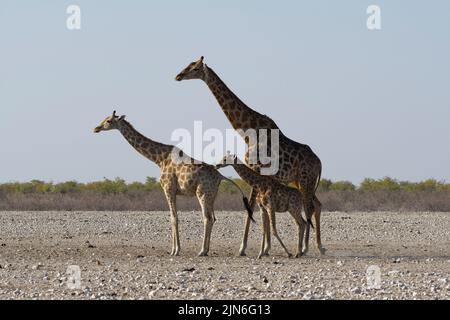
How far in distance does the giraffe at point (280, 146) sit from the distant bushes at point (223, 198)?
12.9 meters

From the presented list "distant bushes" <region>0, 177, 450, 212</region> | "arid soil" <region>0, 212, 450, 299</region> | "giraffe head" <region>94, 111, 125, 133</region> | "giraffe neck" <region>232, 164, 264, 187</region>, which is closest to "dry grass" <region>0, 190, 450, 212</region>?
"distant bushes" <region>0, 177, 450, 212</region>

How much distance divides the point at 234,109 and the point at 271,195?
1.83 metres

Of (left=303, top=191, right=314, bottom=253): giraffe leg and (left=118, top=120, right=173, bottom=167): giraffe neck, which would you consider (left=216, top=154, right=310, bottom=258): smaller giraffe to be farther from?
(left=118, top=120, right=173, bottom=167): giraffe neck

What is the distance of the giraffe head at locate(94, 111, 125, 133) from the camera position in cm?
1742

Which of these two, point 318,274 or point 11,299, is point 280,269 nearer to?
point 318,274

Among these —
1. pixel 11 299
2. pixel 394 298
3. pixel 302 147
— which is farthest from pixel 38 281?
pixel 302 147

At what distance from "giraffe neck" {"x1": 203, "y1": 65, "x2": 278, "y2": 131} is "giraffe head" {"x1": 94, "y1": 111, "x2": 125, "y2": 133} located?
151 cm

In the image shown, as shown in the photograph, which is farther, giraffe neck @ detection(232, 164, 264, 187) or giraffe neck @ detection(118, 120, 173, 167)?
giraffe neck @ detection(118, 120, 173, 167)

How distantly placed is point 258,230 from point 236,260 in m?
6.54

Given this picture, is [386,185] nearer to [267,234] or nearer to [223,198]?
[223,198]

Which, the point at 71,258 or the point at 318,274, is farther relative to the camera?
the point at 71,258

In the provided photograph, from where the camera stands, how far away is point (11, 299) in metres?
11.5

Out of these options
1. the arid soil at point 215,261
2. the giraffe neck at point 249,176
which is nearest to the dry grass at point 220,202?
the arid soil at point 215,261
